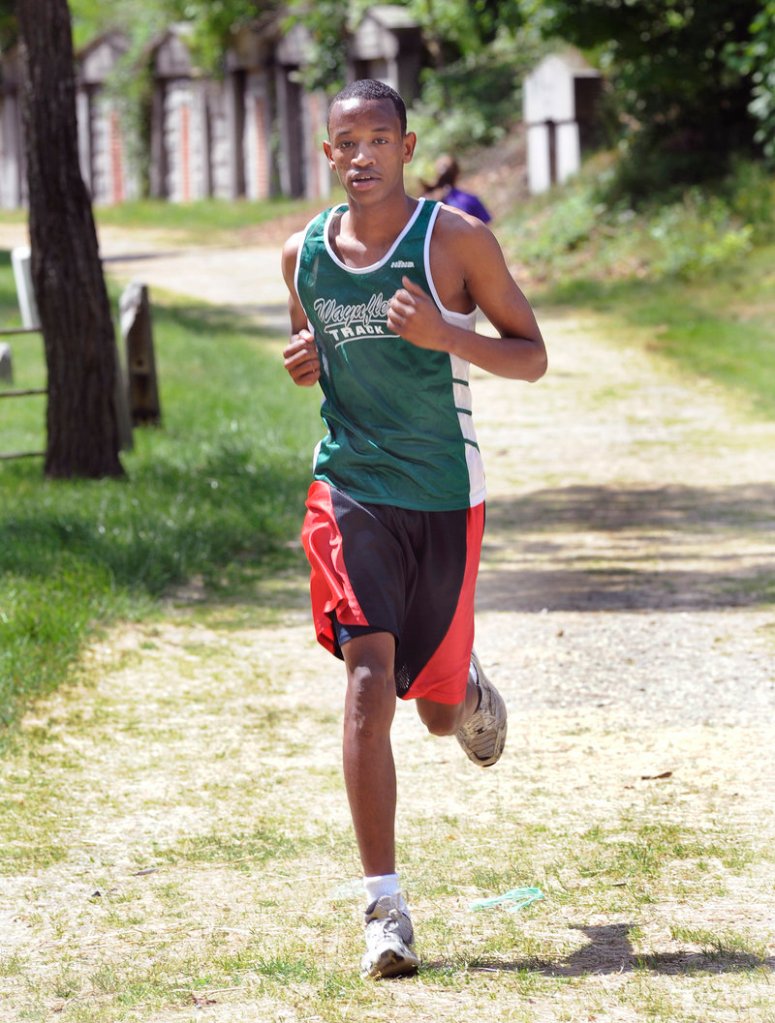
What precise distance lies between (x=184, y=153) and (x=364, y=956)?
41.5 m

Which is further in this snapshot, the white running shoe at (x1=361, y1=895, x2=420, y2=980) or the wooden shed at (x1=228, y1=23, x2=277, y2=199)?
the wooden shed at (x1=228, y1=23, x2=277, y2=199)

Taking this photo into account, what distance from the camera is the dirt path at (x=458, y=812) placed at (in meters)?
3.91

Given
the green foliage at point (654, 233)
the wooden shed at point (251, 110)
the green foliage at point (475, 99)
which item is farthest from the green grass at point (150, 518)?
the wooden shed at point (251, 110)

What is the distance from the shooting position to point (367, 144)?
420cm

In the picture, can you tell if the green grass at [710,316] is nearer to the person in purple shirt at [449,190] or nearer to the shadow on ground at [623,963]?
the person in purple shirt at [449,190]

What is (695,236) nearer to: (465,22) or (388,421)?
(465,22)

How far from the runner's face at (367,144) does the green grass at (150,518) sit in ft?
9.18

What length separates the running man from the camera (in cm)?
407

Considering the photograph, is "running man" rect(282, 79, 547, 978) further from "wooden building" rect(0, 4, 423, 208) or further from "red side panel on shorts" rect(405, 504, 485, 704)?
"wooden building" rect(0, 4, 423, 208)

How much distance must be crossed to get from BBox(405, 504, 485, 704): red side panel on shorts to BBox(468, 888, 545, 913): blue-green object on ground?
53 cm

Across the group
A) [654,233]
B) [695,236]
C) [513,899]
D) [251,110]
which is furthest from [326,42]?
[513,899]

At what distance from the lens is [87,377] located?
10.5 m

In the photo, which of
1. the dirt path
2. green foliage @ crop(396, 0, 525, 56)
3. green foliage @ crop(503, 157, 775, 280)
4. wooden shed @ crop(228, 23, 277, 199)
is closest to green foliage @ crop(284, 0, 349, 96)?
green foliage @ crop(396, 0, 525, 56)

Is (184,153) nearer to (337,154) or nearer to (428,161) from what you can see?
(428,161)
